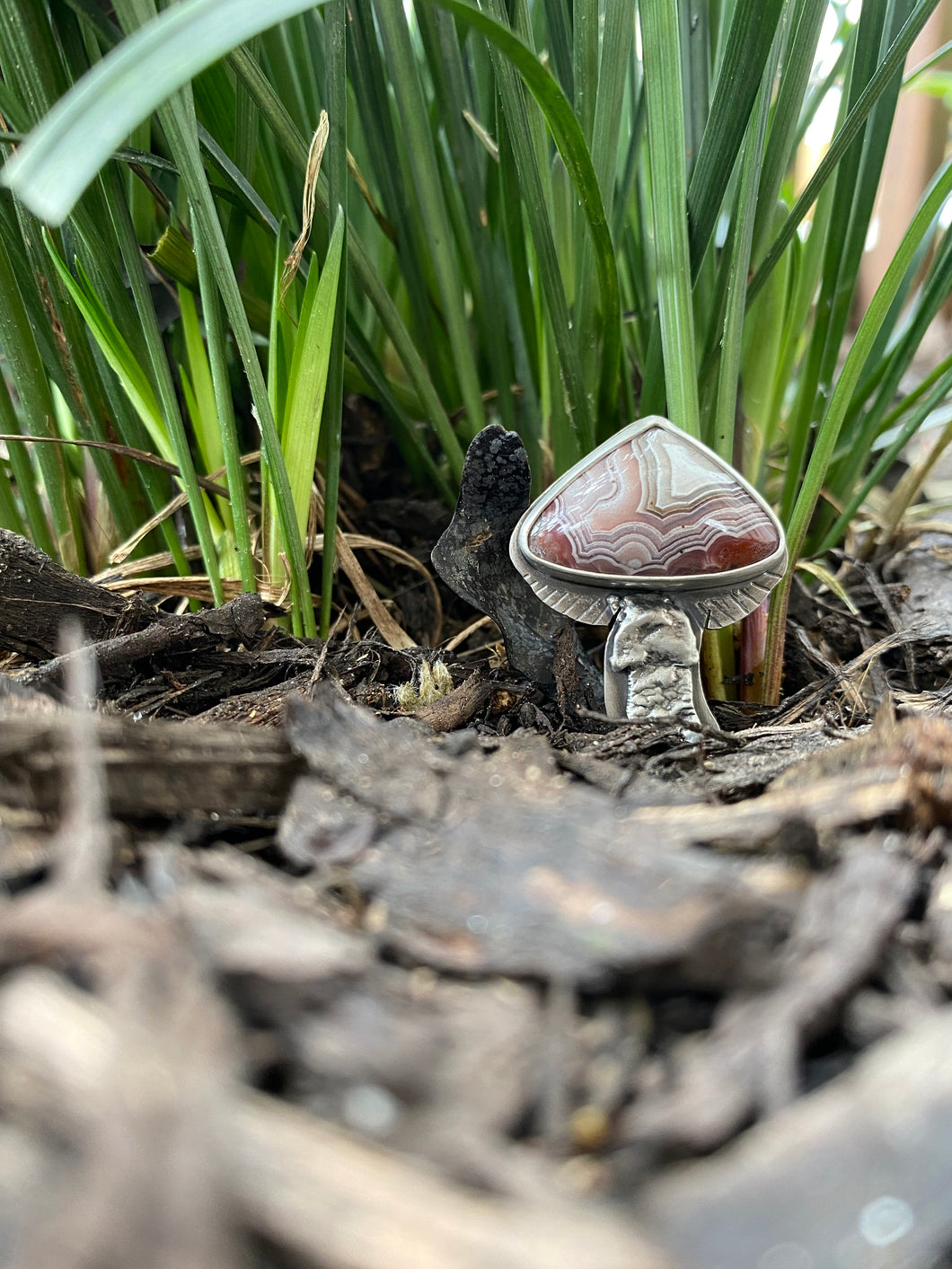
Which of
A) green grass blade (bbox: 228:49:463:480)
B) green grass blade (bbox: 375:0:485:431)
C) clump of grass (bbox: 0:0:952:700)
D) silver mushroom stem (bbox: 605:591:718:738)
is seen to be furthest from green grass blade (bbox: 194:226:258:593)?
silver mushroom stem (bbox: 605:591:718:738)

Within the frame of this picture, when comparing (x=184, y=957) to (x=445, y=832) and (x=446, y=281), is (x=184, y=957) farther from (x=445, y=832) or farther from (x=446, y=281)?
(x=446, y=281)

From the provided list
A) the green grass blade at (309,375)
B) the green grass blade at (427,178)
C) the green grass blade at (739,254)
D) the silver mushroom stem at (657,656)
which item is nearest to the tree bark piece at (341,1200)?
the silver mushroom stem at (657,656)

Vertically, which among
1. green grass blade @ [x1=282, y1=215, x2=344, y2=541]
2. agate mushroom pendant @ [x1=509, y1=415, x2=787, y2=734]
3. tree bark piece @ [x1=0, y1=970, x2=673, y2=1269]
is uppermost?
green grass blade @ [x1=282, y1=215, x2=344, y2=541]

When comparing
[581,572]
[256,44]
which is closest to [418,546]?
[581,572]

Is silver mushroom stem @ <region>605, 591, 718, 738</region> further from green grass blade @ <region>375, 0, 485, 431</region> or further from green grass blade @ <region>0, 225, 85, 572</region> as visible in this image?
green grass blade @ <region>0, 225, 85, 572</region>

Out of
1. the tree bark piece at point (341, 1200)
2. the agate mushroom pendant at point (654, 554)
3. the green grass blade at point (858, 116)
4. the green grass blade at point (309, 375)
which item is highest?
the green grass blade at point (858, 116)

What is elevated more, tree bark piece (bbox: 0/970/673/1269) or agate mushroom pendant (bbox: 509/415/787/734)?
agate mushroom pendant (bbox: 509/415/787/734)

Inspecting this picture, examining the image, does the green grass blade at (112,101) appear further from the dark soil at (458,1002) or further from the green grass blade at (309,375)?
the green grass blade at (309,375)
